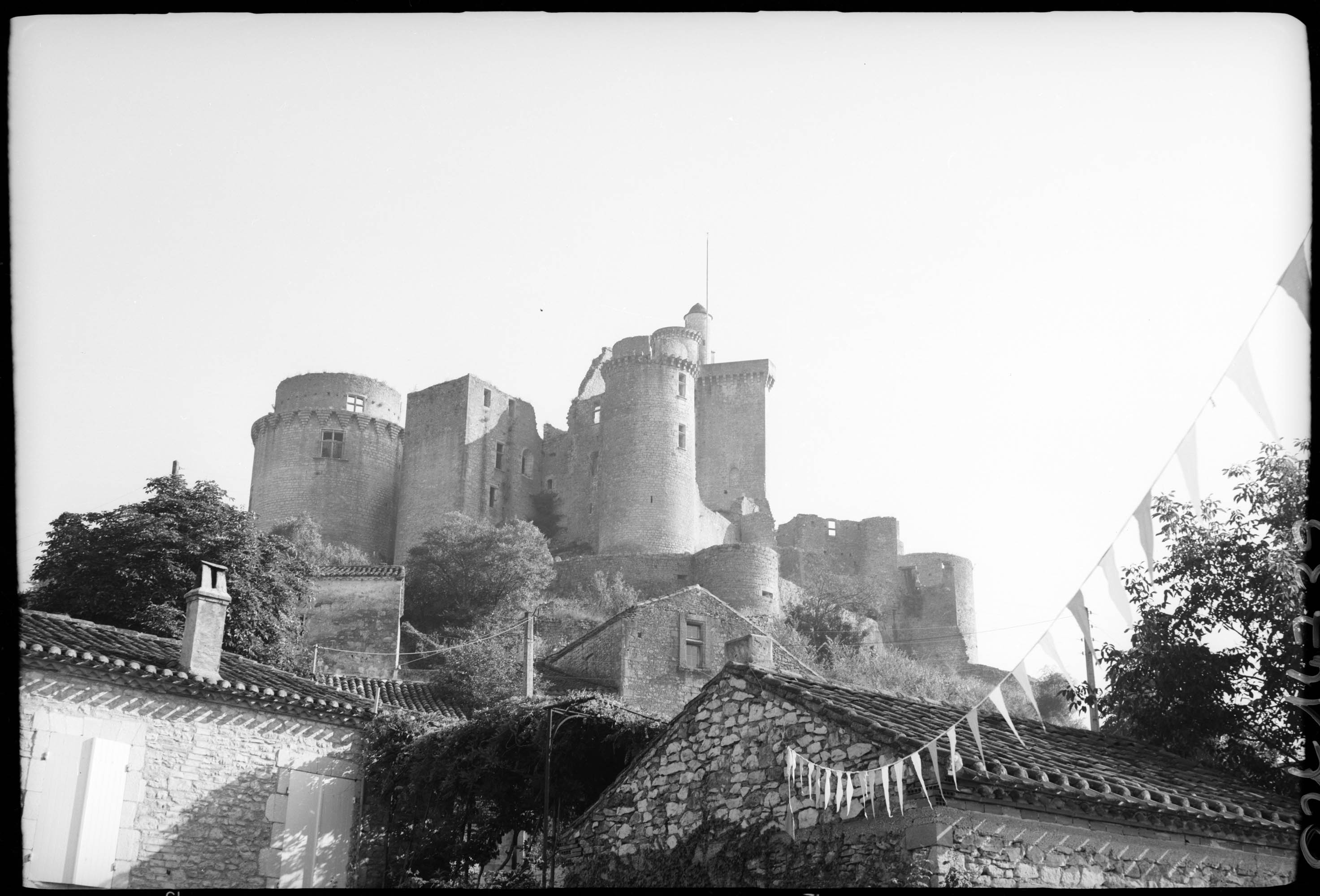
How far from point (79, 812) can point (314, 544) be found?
3613 cm

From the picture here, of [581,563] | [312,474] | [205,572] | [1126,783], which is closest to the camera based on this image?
[1126,783]

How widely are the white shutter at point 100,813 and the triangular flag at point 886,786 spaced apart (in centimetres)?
752

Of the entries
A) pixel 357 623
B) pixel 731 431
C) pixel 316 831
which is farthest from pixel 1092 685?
pixel 731 431

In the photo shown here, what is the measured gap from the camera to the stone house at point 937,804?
33.8 ft

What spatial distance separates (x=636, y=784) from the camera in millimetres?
12844

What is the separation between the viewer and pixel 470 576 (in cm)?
4403

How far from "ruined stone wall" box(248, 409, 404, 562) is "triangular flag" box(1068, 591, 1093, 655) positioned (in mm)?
46715

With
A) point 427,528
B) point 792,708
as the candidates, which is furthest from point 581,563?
point 792,708

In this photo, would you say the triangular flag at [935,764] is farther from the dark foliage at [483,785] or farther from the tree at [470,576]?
the tree at [470,576]

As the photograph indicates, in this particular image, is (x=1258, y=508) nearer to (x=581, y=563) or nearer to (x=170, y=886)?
(x=170, y=886)

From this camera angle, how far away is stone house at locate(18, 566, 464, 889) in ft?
42.0

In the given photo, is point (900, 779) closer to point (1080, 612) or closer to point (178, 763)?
point (1080, 612)

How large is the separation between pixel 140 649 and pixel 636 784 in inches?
232

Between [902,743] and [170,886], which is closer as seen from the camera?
[902,743]
